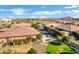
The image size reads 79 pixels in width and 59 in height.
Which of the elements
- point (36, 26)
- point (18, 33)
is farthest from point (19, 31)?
point (36, 26)

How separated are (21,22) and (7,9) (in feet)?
0.70

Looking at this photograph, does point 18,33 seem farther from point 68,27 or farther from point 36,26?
point 68,27

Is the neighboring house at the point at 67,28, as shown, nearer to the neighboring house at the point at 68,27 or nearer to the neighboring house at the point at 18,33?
the neighboring house at the point at 68,27

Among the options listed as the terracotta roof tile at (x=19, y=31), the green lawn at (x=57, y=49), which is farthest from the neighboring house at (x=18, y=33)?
the green lawn at (x=57, y=49)

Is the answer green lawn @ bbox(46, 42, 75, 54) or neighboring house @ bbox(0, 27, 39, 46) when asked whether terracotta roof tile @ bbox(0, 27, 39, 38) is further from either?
green lawn @ bbox(46, 42, 75, 54)

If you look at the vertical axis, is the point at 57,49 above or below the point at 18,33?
below

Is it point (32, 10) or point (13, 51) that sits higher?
point (32, 10)

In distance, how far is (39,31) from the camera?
6.44ft

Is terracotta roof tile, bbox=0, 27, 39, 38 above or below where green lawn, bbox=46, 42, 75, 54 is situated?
above

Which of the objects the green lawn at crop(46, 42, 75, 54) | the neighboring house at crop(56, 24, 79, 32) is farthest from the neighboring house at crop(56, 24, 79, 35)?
the green lawn at crop(46, 42, 75, 54)

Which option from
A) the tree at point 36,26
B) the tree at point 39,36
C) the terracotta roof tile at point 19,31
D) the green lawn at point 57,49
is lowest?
the green lawn at point 57,49
